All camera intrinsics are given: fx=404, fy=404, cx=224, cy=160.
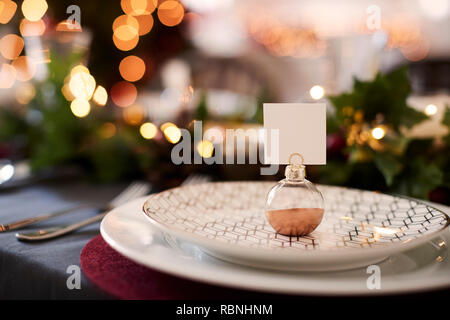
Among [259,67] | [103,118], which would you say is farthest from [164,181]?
[259,67]

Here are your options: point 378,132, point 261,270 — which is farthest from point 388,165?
point 261,270

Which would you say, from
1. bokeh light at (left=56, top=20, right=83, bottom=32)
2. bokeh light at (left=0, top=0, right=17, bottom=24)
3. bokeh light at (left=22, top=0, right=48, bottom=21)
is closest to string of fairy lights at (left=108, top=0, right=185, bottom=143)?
bokeh light at (left=22, top=0, right=48, bottom=21)

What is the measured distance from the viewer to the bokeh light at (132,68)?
187 cm

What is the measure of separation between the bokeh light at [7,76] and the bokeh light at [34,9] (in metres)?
0.27

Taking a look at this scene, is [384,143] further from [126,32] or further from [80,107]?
[126,32]

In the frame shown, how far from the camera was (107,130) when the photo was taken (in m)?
0.92

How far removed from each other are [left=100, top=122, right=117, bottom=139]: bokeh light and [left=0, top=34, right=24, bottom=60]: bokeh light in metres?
0.96

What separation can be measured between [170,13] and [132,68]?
32cm

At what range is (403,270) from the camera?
35 cm

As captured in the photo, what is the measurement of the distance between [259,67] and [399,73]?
1779 millimetres

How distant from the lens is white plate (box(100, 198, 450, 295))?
0.28 m

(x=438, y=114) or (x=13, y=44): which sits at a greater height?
(x=13, y=44)
